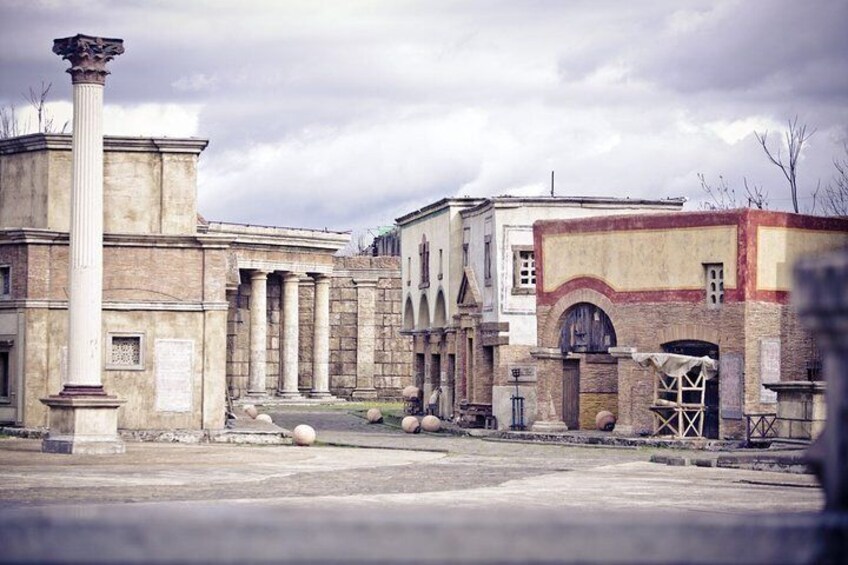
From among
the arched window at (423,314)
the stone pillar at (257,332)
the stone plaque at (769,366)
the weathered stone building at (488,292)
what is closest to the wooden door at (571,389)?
the weathered stone building at (488,292)

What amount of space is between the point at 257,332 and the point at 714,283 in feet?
87.2

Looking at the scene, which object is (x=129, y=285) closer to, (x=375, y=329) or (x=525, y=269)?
(x=525, y=269)

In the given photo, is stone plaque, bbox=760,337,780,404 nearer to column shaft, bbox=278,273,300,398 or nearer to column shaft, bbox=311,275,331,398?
column shaft, bbox=278,273,300,398

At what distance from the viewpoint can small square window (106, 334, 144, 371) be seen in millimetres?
37594

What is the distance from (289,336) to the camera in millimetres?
64188

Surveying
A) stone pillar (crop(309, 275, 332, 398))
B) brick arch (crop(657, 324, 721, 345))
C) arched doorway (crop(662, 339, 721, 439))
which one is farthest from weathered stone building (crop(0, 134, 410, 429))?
stone pillar (crop(309, 275, 332, 398))

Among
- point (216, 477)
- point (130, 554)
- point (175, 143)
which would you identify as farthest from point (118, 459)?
point (130, 554)

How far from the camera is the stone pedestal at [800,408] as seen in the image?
36250mm

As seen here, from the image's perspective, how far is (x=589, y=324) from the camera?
43656 mm

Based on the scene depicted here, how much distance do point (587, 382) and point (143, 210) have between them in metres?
13.0

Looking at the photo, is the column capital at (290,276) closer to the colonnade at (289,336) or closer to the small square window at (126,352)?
the colonnade at (289,336)

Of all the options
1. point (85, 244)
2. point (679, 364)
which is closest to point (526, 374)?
point (679, 364)

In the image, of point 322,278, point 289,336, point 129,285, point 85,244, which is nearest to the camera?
point 85,244

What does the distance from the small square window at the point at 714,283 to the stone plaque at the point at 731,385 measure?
1.39m
